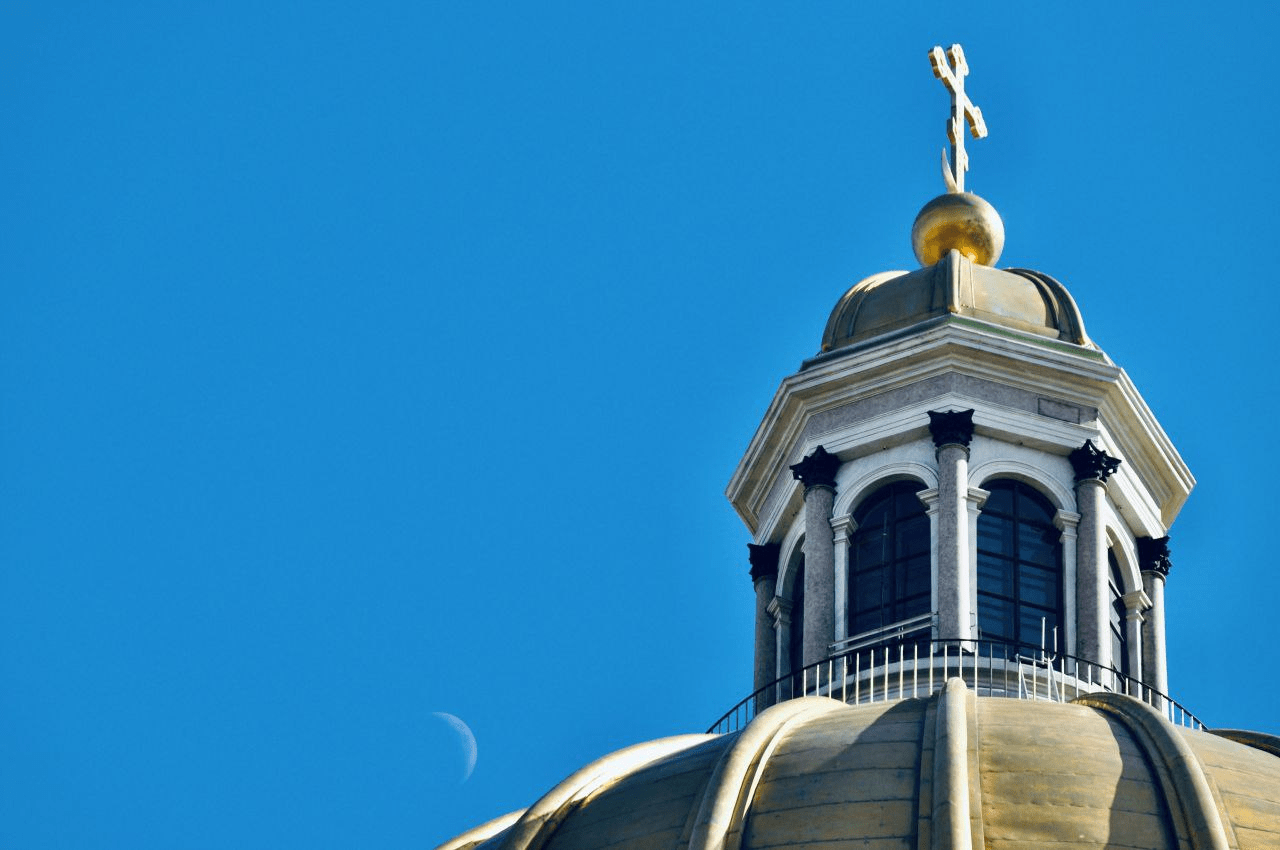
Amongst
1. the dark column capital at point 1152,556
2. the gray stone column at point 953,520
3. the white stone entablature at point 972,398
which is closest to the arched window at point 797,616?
the white stone entablature at point 972,398

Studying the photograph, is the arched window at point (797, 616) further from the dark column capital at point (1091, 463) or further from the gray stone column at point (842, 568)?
the dark column capital at point (1091, 463)

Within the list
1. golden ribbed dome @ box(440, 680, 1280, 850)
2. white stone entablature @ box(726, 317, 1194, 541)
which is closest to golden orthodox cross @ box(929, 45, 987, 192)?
white stone entablature @ box(726, 317, 1194, 541)

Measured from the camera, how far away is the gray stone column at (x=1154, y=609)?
4206cm

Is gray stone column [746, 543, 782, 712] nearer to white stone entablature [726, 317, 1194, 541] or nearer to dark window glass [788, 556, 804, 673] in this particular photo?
dark window glass [788, 556, 804, 673]

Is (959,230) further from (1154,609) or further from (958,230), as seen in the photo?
(1154,609)

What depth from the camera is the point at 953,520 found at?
41.2 meters

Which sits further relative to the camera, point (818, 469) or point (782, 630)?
point (782, 630)

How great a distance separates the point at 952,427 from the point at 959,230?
3986 millimetres

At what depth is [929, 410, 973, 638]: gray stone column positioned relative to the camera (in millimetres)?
40188

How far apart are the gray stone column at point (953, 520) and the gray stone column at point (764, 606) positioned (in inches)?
124

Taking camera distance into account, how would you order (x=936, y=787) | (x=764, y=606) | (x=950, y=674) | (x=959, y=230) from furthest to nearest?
(x=959, y=230) → (x=764, y=606) → (x=950, y=674) → (x=936, y=787)

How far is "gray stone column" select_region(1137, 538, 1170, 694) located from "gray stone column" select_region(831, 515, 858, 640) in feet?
12.5

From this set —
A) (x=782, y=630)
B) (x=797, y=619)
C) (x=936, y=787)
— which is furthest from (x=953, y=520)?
(x=936, y=787)

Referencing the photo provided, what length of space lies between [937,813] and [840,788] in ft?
4.59
